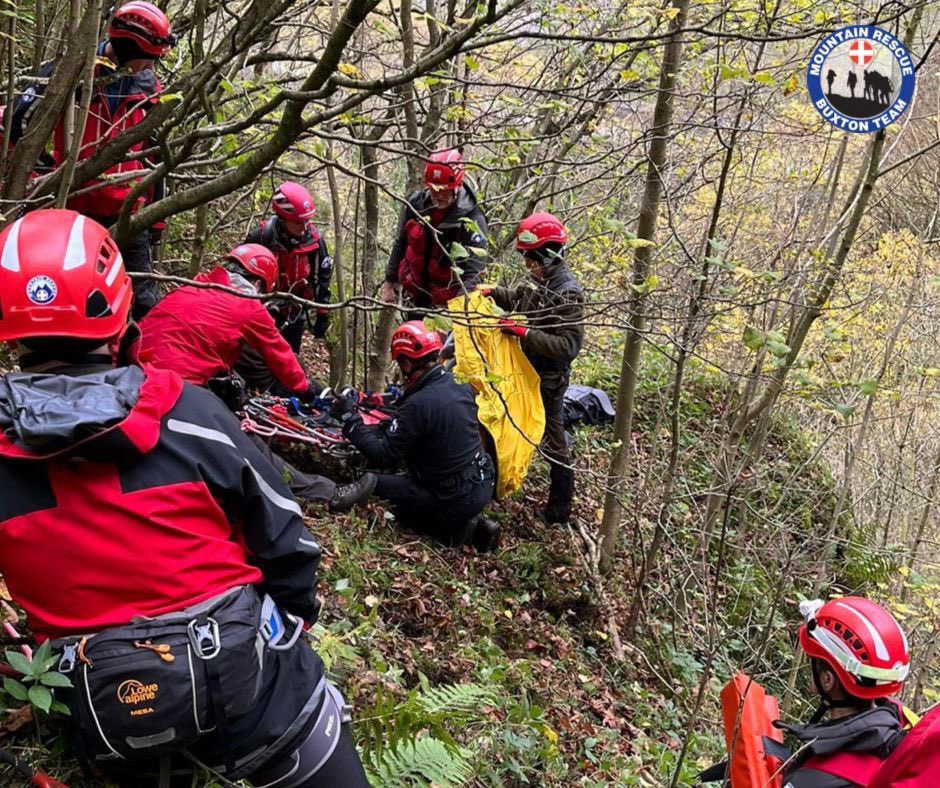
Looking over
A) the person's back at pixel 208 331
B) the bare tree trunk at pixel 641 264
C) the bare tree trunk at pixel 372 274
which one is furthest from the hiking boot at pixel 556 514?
the person's back at pixel 208 331

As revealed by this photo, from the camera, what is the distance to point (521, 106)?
695cm

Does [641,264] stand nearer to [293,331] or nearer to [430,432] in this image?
[430,432]

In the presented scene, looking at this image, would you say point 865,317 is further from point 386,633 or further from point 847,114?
point 386,633

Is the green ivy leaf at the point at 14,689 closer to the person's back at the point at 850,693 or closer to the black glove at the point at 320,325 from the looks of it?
the person's back at the point at 850,693

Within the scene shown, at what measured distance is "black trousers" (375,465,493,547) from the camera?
6.55 m

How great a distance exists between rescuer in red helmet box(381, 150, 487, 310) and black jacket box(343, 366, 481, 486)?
918 millimetres

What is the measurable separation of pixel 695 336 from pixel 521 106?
2.71 m

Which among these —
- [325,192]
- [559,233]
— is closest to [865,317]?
[559,233]

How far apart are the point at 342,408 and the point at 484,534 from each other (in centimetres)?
169

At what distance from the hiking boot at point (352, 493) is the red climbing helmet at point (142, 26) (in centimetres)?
338

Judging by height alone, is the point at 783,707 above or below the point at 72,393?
below

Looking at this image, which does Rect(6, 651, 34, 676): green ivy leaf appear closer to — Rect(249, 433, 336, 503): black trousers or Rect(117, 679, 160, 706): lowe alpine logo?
Rect(117, 679, 160, 706): lowe alpine logo

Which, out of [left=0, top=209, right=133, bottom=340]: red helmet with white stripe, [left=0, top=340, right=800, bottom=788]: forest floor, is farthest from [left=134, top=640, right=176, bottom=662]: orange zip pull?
[left=0, top=340, right=800, bottom=788]: forest floor

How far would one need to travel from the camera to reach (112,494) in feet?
6.66
